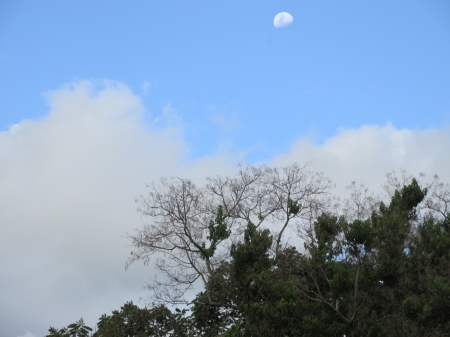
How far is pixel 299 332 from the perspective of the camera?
15.5m

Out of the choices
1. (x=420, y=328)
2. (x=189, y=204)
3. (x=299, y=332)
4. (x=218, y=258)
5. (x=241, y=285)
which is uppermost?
(x=189, y=204)

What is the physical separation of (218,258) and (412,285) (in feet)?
25.0

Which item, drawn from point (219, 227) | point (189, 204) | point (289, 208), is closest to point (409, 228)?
point (289, 208)

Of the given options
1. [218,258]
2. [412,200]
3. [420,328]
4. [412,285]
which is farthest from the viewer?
[218,258]

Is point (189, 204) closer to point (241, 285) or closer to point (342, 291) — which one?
point (241, 285)

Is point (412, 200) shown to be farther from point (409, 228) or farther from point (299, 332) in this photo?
point (299, 332)

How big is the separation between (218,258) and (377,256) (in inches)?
267

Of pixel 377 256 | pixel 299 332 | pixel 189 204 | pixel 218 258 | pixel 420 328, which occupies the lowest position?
pixel 420 328

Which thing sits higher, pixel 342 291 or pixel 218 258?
pixel 218 258

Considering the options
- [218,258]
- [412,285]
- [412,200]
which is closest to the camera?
[412,285]

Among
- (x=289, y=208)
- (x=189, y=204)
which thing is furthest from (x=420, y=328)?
(x=189, y=204)

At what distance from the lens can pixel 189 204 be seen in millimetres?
21453

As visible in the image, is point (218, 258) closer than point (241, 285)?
No

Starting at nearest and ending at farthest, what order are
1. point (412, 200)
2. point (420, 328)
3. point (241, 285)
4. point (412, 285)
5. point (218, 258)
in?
point (420, 328) → point (412, 285) → point (241, 285) → point (412, 200) → point (218, 258)
